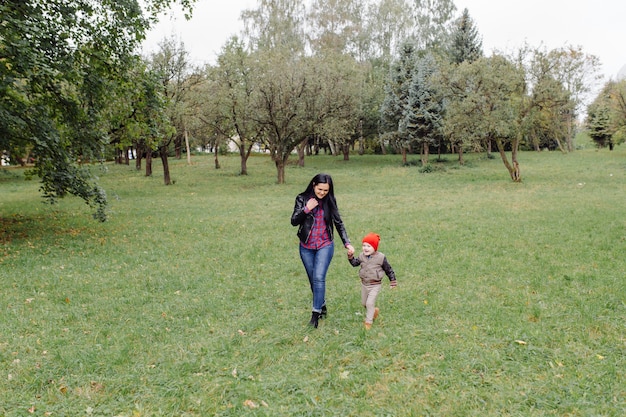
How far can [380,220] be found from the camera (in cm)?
1518

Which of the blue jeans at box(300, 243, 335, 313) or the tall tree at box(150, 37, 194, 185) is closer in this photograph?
the blue jeans at box(300, 243, 335, 313)

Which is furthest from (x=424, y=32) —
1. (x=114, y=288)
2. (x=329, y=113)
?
(x=114, y=288)

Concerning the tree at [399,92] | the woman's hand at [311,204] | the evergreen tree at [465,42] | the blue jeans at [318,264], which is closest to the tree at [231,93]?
the tree at [399,92]

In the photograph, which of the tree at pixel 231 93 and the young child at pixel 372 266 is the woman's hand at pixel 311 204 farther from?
the tree at pixel 231 93

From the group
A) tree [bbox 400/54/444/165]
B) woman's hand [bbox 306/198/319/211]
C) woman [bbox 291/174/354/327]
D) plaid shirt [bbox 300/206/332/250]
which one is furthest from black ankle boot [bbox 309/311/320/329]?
tree [bbox 400/54/444/165]

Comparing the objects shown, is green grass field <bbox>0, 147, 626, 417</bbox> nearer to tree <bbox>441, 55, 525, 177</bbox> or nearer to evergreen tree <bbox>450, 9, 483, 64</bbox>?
tree <bbox>441, 55, 525, 177</bbox>

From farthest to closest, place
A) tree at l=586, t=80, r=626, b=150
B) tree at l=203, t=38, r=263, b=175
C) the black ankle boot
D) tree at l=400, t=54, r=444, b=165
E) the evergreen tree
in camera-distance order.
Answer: the evergreen tree
tree at l=586, t=80, r=626, b=150
tree at l=400, t=54, r=444, b=165
tree at l=203, t=38, r=263, b=175
the black ankle boot

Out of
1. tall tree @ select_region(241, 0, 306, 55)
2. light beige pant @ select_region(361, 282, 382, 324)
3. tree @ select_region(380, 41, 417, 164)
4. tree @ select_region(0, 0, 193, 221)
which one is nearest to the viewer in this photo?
light beige pant @ select_region(361, 282, 382, 324)

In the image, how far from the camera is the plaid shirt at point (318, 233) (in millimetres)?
6145

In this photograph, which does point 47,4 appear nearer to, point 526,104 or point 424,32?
point 526,104

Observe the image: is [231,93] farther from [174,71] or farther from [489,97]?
[489,97]

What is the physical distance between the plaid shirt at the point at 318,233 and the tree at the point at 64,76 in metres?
7.37

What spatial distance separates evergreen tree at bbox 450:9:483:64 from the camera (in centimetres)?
3888

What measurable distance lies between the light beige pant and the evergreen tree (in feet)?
124
